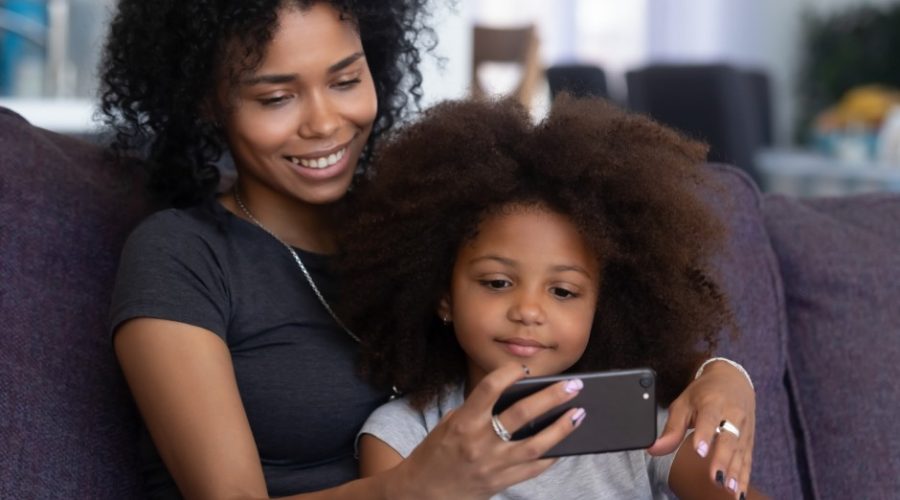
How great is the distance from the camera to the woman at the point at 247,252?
52.0 inches

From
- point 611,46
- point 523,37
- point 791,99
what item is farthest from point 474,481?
point 791,99

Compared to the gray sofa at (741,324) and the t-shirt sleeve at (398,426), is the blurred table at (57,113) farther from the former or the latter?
the t-shirt sleeve at (398,426)

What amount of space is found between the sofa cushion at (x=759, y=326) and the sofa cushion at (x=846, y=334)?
0.04 metres

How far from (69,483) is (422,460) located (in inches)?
20.8

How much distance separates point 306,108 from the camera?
4.91 feet

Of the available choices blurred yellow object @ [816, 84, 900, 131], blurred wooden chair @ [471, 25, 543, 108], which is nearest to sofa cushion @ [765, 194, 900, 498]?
blurred wooden chair @ [471, 25, 543, 108]

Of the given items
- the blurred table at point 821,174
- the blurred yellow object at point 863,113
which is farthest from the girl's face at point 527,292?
the blurred yellow object at point 863,113

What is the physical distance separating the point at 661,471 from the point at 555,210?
12.6 inches

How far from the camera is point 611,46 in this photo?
751cm

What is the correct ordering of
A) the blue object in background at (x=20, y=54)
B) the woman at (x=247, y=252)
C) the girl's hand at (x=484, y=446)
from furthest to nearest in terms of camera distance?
the blue object in background at (x=20, y=54), the woman at (x=247, y=252), the girl's hand at (x=484, y=446)

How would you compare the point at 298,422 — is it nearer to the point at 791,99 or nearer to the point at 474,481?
the point at 474,481

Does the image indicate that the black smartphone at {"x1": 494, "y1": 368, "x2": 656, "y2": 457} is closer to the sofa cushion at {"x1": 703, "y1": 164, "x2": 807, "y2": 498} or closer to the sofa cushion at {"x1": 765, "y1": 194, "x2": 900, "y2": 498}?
the sofa cushion at {"x1": 703, "y1": 164, "x2": 807, "y2": 498}

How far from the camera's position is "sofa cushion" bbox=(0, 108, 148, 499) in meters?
1.40

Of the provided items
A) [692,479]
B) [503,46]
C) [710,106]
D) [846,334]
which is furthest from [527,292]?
[503,46]
